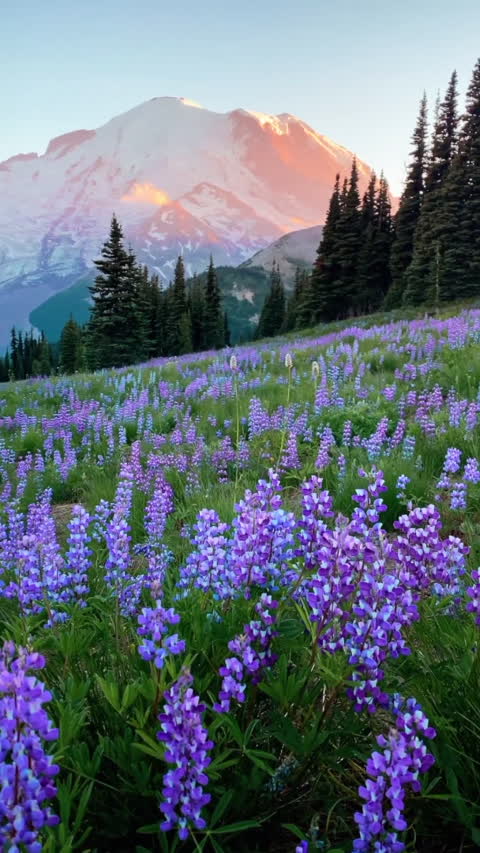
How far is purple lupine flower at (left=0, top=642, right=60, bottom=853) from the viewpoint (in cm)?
A: 102

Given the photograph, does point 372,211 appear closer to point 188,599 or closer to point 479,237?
point 479,237

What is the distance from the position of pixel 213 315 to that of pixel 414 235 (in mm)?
31598

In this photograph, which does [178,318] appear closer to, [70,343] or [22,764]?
[70,343]

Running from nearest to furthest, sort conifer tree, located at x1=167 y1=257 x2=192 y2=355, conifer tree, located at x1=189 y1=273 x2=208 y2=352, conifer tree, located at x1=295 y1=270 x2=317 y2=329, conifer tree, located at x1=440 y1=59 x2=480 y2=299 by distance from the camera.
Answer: conifer tree, located at x1=440 y1=59 x2=480 y2=299
conifer tree, located at x1=295 y1=270 x2=317 y2=329
conifer tree, located at x1=167 y1=257 x2=192 y2=355
conifer tree, located at x1=189 y1=273 x2=208 y2=352

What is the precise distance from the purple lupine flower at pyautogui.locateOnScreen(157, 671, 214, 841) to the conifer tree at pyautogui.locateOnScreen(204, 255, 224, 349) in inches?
2741

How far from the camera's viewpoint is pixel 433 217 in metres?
42.8

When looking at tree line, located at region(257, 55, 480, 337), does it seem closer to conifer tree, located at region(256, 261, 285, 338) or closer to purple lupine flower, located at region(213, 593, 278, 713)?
conifer tree, located at region(256, 261, 285, 338)

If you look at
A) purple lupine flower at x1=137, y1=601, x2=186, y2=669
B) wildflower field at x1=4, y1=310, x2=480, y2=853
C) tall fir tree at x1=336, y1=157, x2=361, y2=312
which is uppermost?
tall fir tree at x1=336, y1=157, x2=361, y2=312

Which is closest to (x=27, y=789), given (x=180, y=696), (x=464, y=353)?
(x=180, y=696)

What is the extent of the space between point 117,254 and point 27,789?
45.0 metres

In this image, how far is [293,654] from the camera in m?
2.20

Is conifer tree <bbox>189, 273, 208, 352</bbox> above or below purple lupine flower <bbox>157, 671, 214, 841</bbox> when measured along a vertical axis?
above

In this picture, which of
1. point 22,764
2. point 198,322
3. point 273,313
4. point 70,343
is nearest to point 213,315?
point 198,322

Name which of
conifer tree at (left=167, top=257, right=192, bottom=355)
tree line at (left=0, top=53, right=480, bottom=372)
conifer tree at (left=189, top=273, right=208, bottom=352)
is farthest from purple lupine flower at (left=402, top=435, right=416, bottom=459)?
conifer tree at (left=189, top=273, right=208, bottom=352)
